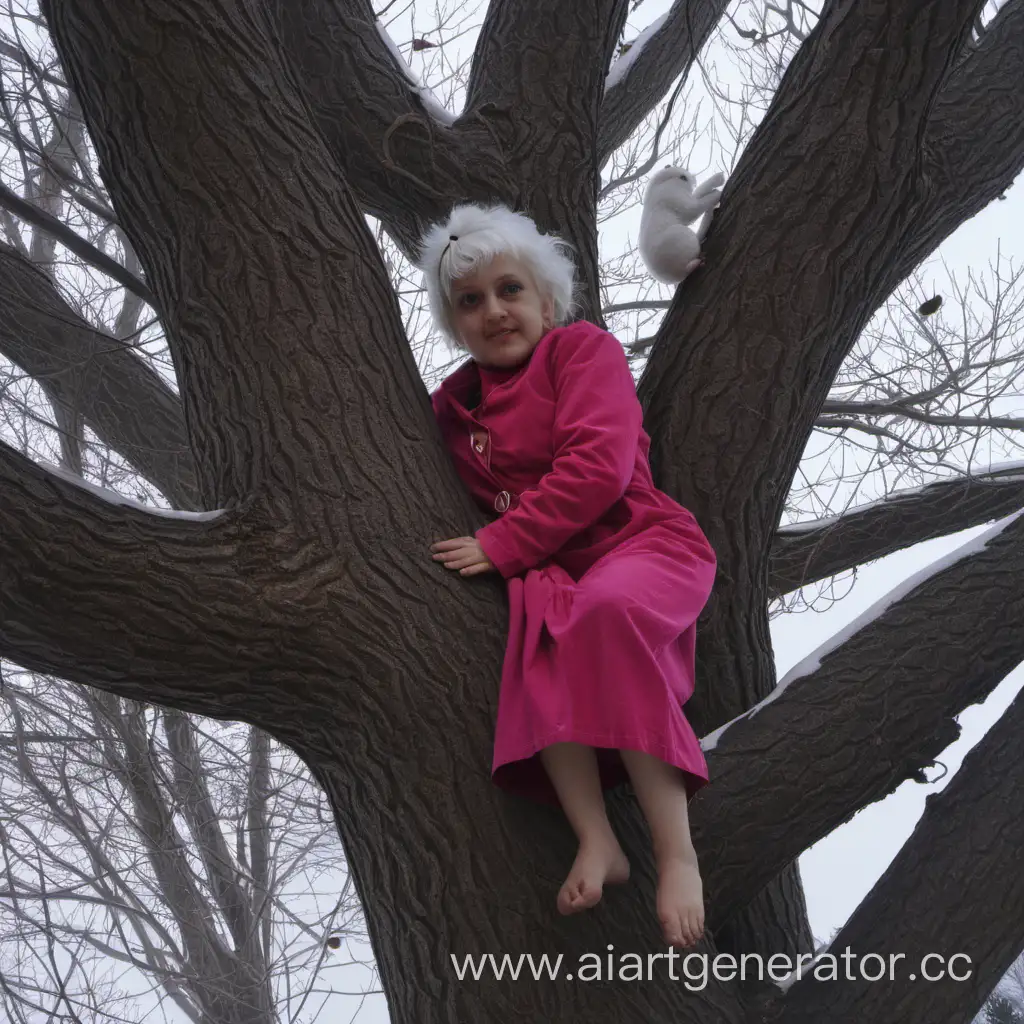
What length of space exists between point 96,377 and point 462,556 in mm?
1776

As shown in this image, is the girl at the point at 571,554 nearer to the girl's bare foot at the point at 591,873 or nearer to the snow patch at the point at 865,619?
the girl's bare foot at the point at 591,873

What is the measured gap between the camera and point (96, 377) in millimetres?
3072

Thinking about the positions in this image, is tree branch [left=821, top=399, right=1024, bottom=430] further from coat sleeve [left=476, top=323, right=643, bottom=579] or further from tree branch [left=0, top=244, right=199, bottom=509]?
tree branch [left=0, top=244, right=199, bottom=509]

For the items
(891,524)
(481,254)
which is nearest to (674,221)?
(481,254)

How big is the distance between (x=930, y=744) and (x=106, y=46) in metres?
2.05

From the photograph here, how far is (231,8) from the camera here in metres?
2.05

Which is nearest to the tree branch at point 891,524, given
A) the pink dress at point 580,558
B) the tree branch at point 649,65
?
the pink dress at point 580,558

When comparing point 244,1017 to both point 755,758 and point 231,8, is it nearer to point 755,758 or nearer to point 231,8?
point 755,758

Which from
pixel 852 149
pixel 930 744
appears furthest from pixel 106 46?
pixel 930 744

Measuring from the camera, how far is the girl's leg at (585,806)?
1.60 metres

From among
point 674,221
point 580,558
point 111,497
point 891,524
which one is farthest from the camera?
point 891,524

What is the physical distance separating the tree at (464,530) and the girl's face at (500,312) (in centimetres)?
22

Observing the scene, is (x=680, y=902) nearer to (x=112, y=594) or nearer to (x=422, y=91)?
(x=112, y=594)

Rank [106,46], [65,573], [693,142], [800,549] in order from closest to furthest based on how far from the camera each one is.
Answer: [65,573], [106,46], [800,549], [693,142]
